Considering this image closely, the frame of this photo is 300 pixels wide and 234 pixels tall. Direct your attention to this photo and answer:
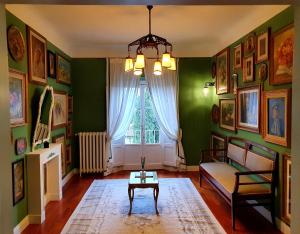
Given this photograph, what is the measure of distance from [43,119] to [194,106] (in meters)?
3.46

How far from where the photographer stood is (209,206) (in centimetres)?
404

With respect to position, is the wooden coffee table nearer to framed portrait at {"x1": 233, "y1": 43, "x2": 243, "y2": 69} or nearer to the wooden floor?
the wooden floor

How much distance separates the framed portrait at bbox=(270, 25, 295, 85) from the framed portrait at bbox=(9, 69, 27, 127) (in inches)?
123

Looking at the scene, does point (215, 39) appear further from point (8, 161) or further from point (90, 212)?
point (8, 161)

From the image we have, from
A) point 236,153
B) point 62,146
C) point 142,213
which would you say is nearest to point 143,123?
point 62,146

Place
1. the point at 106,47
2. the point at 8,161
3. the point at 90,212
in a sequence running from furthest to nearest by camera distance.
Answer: the point at 106,47 → the point at 90,212 → the point at 8,161

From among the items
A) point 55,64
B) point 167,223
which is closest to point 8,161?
point 167,223

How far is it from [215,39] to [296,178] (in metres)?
4.27

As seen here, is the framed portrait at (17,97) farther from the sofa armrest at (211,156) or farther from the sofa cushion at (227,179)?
the sofa armrest at (211,156)

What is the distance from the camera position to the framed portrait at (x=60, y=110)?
476 cm

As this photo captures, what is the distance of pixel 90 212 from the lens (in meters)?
3.82

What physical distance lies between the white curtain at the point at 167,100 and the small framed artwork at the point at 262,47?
8.20ft

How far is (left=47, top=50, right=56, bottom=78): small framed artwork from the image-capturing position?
4463 mm

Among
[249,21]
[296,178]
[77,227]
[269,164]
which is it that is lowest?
[77,227]
